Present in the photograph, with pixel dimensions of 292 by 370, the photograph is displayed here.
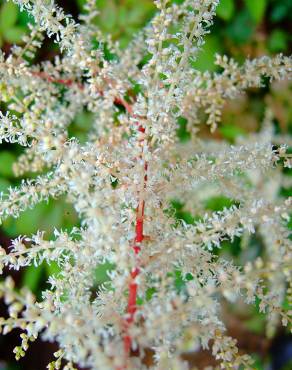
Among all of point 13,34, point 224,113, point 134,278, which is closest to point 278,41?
point 224,113

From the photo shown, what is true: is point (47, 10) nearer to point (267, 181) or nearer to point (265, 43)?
Answer: point (267, 181)

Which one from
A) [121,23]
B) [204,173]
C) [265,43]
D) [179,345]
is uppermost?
[265,43]

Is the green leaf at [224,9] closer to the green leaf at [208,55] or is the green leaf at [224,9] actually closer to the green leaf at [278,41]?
the green leaf at [208,55]

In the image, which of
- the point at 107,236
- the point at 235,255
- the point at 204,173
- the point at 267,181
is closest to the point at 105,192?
the point at 107,236

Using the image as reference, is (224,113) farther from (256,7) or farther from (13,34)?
(13,34)

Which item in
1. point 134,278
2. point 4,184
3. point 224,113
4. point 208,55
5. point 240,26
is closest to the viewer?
point 134,278

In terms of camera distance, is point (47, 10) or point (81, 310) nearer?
point (81, 310)

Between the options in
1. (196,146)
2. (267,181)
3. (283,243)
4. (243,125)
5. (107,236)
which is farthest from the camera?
(243,125)
